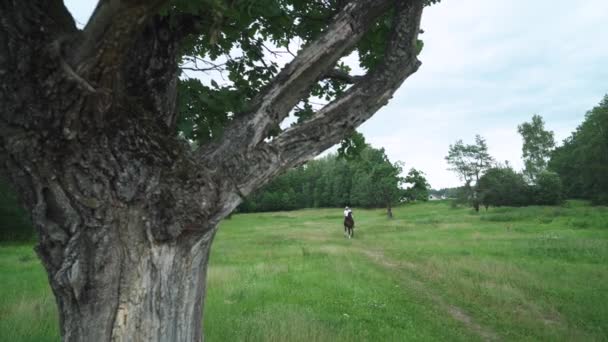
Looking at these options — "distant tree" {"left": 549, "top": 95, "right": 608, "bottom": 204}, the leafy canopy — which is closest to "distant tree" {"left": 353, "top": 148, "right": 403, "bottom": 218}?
"distant tree" {"left": 549, "top": 95, "right": 608, "bottom": 204}

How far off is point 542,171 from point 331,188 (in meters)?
50.3

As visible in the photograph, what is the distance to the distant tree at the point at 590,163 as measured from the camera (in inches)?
1913

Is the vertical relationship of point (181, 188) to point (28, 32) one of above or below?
below

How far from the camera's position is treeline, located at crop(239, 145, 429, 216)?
58031 millimetres

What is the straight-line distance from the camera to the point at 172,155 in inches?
130

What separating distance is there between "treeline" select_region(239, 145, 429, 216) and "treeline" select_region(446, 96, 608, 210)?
28.8 feet

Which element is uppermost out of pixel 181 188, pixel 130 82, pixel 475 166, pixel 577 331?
pixel 475 166

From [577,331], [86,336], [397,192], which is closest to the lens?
[86,336]

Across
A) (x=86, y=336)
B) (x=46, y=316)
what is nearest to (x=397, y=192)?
(x=46, y=316)

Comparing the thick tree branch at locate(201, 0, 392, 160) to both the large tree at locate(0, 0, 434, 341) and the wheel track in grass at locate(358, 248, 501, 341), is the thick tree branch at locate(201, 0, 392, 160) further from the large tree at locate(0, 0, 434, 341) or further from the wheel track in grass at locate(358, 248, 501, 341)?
the wheel track in grass at locate(358, 248, 501, 341)

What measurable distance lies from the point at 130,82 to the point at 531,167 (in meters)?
73.4

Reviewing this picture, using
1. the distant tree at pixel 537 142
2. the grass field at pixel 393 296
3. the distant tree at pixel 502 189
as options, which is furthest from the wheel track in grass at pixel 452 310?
the distant tree at pixel 537 142

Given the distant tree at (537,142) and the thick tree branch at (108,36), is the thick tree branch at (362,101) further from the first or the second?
the distant tree at (537,142)

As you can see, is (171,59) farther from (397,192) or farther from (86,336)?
(397,192)
